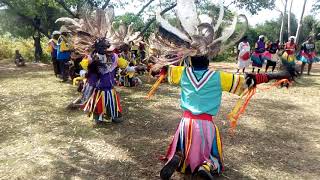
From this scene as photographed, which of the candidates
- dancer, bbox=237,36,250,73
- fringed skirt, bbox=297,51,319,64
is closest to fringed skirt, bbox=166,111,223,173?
dancer, bbox=237,36,250,73

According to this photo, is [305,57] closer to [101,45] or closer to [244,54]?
[244,54]

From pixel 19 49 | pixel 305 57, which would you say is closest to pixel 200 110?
pixel 305 57

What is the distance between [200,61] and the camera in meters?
4.29

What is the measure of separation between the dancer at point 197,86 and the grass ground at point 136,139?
1.49 feet

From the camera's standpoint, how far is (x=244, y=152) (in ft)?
18.3

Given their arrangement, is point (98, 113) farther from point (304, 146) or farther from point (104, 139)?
point (304, 146)

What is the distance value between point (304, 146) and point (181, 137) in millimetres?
2576

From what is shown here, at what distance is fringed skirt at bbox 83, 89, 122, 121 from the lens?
6777 millimetres

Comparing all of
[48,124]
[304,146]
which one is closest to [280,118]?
[304,146]

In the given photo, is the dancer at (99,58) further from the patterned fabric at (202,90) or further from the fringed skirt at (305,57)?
the fringed skirt at (305,57)

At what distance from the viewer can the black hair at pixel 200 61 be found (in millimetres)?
4285

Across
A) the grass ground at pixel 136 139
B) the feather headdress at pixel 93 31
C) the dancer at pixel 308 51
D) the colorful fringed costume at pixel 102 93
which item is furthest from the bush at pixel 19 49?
the feather headdress at pixel 93 31

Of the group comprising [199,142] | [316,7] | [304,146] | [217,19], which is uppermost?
[316,7]

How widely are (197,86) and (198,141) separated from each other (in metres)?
0.65
